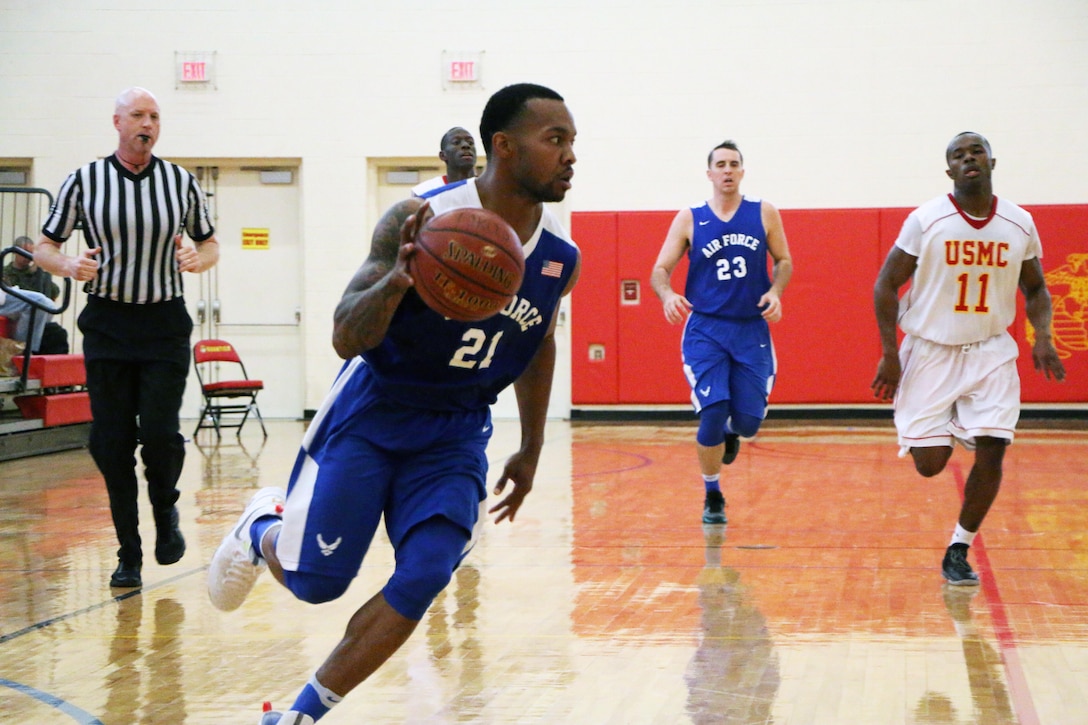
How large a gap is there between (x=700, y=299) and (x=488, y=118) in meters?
3.75

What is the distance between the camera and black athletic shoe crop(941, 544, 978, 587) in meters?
4.77

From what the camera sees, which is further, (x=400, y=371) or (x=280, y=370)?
(x=280, y=370)

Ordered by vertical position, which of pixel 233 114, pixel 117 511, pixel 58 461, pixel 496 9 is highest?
pixel 496 9

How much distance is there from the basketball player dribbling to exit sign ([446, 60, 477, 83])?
10688 millimetres

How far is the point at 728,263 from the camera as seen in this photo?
647cm

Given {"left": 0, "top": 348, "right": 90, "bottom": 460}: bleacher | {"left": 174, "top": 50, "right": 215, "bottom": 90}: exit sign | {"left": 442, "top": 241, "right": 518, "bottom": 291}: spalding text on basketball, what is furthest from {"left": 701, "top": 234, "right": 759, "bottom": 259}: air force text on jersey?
{"left": 174, "top": 50, "right": 215, "bottom": 90}: exit sign

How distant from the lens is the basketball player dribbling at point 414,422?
8.73 ft

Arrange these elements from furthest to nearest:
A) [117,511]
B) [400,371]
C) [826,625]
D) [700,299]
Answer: [700,299] < [117,511] < [826,625] < [400,371]

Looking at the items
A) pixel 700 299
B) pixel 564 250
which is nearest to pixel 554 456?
pixel 700 299

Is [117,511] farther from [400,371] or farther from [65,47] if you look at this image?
[65,47]

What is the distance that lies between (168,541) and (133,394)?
2.00ft

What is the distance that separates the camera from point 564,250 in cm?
301

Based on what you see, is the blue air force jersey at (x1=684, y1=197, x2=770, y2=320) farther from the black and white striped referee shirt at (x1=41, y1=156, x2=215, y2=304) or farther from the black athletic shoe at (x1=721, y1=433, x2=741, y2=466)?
the black and white striped referee shirt at (x1=41, y1=156, x2=215, y2=304)

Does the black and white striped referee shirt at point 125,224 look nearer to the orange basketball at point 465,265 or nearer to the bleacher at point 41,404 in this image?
the orange basketball at point 465,265
